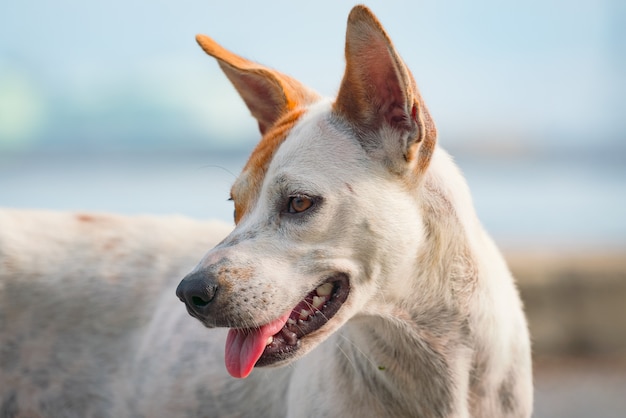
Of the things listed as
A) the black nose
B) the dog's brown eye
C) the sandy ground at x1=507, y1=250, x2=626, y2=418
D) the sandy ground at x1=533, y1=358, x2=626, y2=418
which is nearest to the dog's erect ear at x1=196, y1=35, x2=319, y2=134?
the dog's brown eye

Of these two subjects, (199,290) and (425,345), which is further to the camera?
(425,345)

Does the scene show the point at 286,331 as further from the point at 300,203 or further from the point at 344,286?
the point at 300,203

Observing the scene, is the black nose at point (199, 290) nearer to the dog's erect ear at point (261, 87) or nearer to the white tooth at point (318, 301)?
the white tooth at point (318, 301)

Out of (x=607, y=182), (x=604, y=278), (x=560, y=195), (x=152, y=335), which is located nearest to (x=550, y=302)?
(x=604, y=278)

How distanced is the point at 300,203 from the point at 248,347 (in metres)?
0.47

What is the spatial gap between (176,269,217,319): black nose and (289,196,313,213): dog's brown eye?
341mm

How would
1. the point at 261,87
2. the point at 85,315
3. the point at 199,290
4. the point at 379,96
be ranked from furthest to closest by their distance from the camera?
the point at 85,315 → the point at 261,87 → the point at 379,96 → the point at 199,290

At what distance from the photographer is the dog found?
2.82 meters

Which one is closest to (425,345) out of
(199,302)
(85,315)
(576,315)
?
(199,302)

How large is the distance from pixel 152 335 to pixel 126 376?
8.0 inches

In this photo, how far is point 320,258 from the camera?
2818 millimetres

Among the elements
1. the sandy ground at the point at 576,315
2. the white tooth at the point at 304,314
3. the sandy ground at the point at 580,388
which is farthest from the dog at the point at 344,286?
the sandy ground at the point at 576,315

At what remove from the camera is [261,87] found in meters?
3.51

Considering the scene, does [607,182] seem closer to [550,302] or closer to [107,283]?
[550,302]
